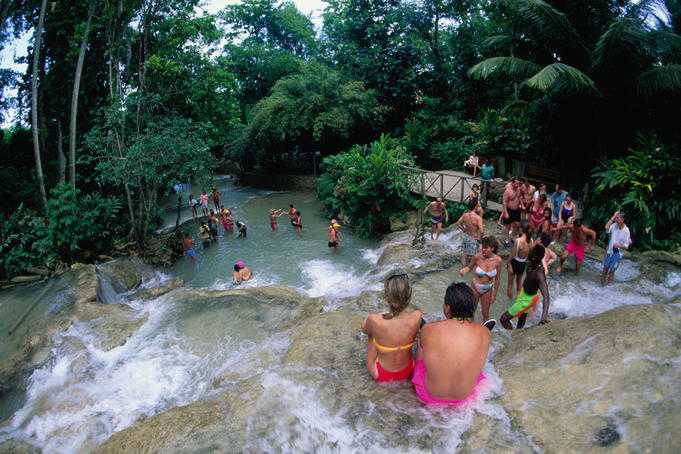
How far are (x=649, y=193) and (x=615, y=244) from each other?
12.7ft

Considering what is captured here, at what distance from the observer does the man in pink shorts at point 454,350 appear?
3.34 metres

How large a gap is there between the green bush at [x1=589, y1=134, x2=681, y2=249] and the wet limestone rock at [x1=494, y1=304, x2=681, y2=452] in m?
6.29

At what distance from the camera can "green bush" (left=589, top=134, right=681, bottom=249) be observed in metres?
9.80

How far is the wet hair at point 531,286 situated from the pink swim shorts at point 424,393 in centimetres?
216

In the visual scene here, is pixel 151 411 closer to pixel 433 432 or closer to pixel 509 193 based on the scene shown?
pixel 433 432

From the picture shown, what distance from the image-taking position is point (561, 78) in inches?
415

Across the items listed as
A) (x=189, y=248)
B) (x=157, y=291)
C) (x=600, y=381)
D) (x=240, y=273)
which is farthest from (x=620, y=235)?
(x=189, y=248)

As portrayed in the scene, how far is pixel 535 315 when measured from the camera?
673cm

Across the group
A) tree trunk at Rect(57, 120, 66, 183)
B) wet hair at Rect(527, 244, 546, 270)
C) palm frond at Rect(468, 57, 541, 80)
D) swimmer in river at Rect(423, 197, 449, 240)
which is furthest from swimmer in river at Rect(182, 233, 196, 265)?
wet hair at Rect(527, 244, 546, 270)

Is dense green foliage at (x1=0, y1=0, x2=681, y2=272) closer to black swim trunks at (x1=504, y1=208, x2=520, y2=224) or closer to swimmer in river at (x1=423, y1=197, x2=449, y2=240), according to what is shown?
black swim trunks at (x1=504, y1=208, x2=520, y2=224)

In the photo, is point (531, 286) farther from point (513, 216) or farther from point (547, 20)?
point (547, 20)

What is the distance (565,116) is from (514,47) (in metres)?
3.42

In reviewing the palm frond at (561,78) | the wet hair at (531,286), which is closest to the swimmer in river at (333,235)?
the palm frond at (561,78)

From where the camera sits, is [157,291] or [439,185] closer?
[157,291]
